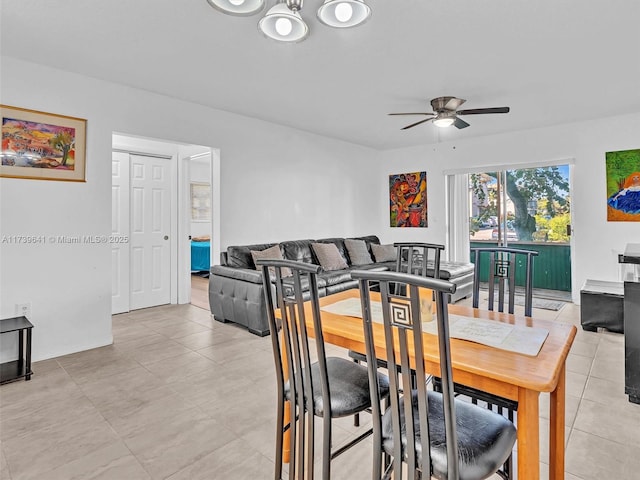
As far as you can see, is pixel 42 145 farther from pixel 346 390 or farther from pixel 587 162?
pixel 587 162

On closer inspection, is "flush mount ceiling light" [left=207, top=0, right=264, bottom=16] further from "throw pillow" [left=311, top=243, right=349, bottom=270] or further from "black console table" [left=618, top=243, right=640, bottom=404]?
"throw pillow" [left=311, top=243, right=349, bottom=270]

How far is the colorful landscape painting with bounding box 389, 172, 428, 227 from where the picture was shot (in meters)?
6.36

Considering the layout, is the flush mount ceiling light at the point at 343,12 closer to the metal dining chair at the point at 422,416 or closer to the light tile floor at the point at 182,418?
the metal dining chair at the point at 422,416

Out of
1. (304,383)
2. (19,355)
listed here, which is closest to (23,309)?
(19,355)

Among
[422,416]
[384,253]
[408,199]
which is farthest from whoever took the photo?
[408,199]

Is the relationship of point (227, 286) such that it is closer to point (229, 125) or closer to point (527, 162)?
point (229, 125)

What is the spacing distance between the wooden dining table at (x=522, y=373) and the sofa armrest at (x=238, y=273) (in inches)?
87.5

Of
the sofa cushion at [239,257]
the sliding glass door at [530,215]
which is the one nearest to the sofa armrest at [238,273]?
the sofa cushion at [239,257]

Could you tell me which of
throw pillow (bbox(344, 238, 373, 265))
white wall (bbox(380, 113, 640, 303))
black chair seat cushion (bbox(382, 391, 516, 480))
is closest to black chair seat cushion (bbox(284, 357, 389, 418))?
black chair seat cushion (bbox(382, 391, 516, 480))

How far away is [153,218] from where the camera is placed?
487 centimetres

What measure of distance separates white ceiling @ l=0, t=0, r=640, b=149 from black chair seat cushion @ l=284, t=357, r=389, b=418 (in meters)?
2.09

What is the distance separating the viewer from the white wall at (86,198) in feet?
9.66

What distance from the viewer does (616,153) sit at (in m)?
4.56

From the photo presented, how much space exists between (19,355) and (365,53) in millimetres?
3603
